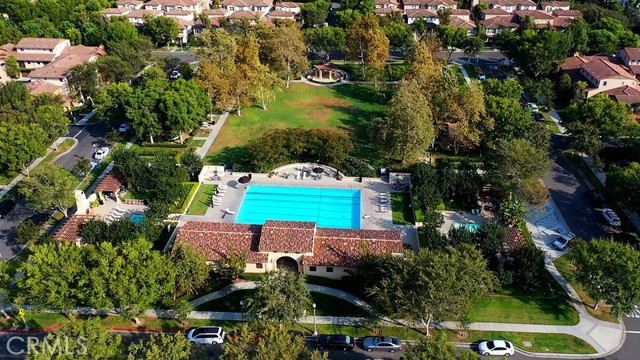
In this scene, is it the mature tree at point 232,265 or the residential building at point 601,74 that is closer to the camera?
the mature tree at point 232,265

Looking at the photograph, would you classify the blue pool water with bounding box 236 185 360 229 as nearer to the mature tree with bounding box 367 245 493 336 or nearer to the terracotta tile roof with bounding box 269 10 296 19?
the mature tree with bounding box 367 245 493 336

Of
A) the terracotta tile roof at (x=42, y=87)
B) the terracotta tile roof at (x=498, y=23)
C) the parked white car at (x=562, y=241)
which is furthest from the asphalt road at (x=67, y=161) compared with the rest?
the terracotta tile roof at (x=498, y=23)

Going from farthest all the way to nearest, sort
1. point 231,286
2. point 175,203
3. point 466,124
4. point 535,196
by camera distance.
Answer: point 466,124 → point 175,203 → point 535,196 → point 231,286

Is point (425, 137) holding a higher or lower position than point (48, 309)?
higher

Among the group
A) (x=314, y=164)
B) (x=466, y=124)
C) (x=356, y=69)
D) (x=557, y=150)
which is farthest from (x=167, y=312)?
(x=356, y=69)

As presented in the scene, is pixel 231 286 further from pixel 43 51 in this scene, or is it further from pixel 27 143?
pixel 43 51

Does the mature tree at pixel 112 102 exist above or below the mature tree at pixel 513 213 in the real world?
above

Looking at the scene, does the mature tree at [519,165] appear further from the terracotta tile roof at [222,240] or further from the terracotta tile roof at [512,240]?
the terracotta tile roof at [222,240]

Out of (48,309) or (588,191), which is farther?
(588,191)
